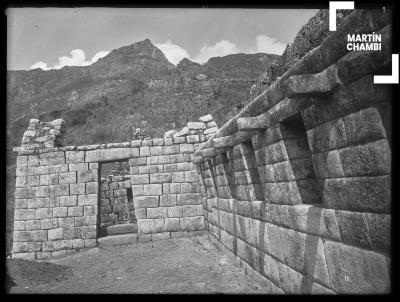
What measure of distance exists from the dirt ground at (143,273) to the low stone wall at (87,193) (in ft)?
3.27

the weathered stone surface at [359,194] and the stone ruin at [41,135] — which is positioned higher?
the stone ruin at [41,135]

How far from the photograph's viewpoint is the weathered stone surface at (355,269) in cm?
239

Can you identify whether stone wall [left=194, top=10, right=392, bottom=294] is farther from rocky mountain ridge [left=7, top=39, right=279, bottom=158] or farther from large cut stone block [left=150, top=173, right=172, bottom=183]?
large cut stone block [left=150, top=173, right=172, bottom=183]

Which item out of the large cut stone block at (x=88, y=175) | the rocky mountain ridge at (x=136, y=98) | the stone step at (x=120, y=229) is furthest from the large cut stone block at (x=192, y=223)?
the rocky mountain ridge at (x=136, y=98)

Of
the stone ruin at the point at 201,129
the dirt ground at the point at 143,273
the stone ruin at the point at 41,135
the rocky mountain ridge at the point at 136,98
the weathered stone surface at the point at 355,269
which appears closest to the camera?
the weathered stone surface at the point at 355,269

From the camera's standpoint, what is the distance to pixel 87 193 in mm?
11516

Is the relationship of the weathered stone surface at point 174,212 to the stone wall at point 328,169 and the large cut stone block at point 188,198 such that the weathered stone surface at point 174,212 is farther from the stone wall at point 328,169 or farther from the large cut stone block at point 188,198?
the stone wall at point 328,169

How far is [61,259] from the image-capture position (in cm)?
1080

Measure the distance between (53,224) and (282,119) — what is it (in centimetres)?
1010

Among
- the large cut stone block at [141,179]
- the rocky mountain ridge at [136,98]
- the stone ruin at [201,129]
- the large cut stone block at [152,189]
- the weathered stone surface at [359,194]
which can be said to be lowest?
the large cut stone block at [152,189]

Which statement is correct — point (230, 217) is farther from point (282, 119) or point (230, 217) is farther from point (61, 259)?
point (61, 259)
